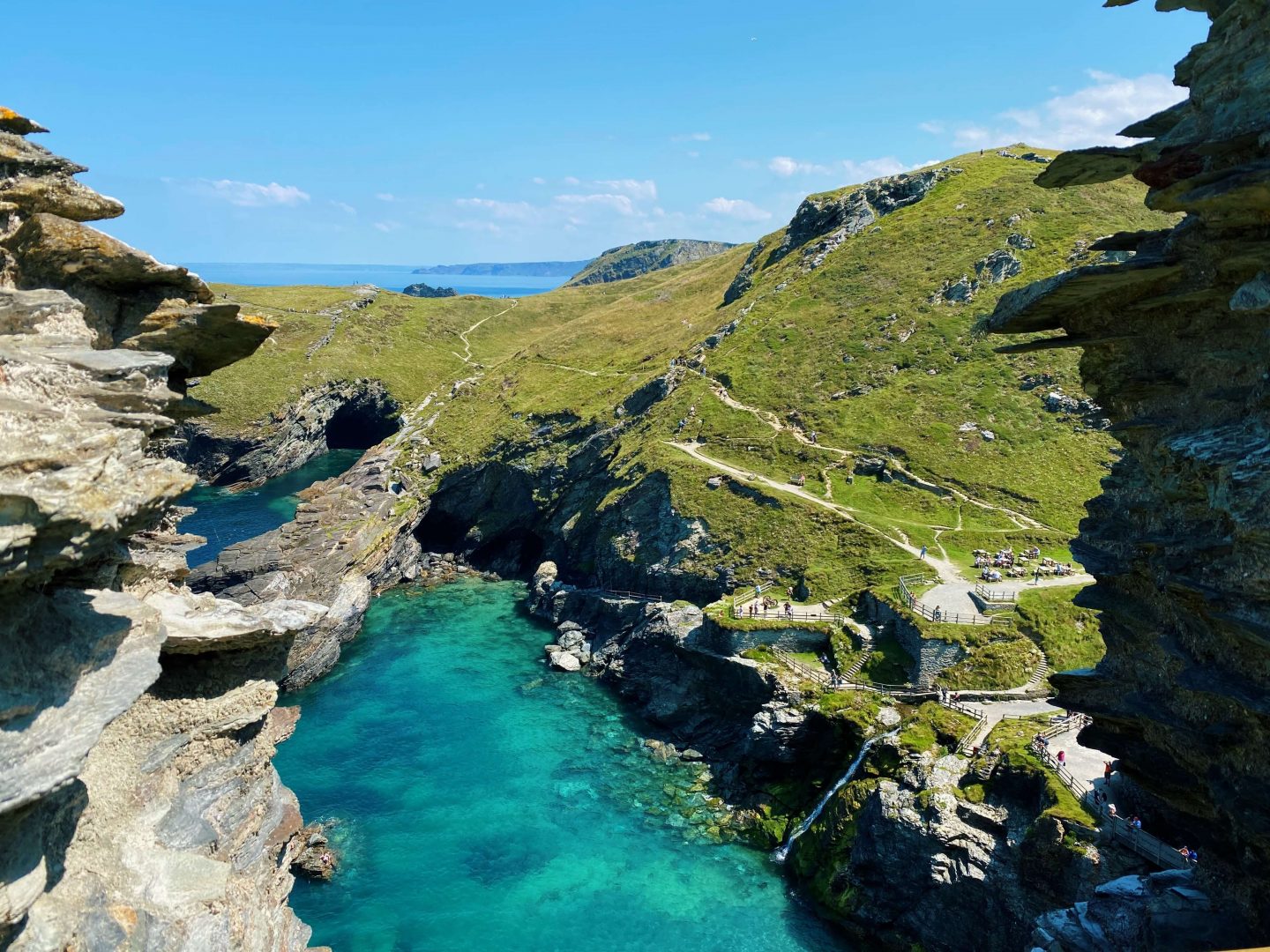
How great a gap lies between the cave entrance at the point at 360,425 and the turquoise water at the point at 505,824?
262ft

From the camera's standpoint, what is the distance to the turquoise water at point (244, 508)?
89750mm

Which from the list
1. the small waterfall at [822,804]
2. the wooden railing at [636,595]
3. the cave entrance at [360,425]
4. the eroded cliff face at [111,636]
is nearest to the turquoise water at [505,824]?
the small waterfall at [822,804]

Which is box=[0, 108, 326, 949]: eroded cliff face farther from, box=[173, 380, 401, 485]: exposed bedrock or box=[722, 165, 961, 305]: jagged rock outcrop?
box=[173, 380, 401, 485]: exposed bedrock

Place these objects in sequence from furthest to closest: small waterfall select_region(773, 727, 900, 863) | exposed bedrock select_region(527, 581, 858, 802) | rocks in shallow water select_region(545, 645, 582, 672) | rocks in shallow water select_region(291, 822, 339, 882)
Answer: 1. rocks in shallow water select_region(545, 645, 582, 672)
2. exposed bedrock select_region(527, 581, 858, 802)
3. small waterfall select_region(773, 727, 900, 863)
4. rocks in shallow water select_region(291, 822, 339, 882)

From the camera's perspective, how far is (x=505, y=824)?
145 feet

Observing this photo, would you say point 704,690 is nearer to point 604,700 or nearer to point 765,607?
point 765,607

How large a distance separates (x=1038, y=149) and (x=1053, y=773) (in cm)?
11580

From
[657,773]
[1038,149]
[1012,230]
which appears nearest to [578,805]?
[657,773]

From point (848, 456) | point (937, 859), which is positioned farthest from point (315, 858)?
point (848, 456)

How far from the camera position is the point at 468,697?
58406 mm

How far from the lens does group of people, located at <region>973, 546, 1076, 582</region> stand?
171 feet

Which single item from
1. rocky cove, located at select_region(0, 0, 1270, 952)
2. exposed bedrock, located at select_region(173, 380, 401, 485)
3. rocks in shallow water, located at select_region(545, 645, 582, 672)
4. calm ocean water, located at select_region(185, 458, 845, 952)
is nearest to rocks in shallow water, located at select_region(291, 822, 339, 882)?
calm ocean water, located at select_region(185, 458, 845, 952)

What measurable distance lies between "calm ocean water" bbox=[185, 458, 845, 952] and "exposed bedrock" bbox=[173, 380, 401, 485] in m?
67.1

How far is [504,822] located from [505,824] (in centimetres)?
21
